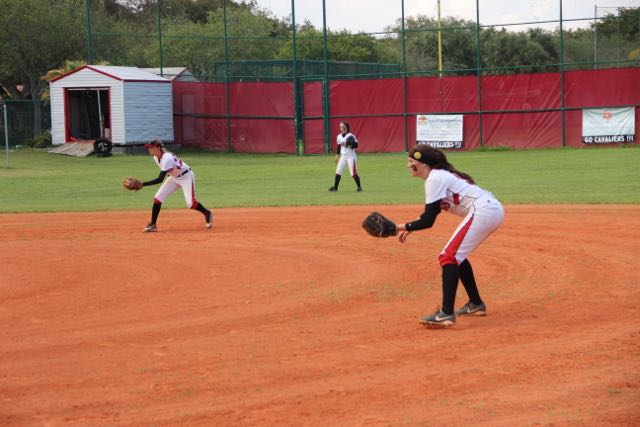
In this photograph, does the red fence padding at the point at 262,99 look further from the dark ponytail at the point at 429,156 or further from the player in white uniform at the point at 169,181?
the dark ponytail at the point at 429,156

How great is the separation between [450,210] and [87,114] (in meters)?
37.7

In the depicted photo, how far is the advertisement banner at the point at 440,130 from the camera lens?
132 ft

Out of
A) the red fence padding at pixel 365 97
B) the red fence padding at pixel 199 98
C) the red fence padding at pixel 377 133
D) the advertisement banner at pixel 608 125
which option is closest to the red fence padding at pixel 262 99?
the red fence padding at pixel 199 98

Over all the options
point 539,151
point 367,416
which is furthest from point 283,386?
point 539,151

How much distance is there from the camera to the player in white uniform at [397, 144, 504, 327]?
9125mm

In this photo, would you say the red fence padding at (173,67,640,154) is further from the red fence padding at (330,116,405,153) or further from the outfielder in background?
the outfielder in background

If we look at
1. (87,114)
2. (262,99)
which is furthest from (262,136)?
(87,114)

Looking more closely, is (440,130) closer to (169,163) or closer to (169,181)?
(169,181)

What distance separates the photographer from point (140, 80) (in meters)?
42.3

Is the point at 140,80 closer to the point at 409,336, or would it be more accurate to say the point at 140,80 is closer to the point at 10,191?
the point at 10,191

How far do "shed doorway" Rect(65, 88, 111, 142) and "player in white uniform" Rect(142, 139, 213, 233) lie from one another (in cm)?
2633

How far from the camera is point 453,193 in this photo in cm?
928

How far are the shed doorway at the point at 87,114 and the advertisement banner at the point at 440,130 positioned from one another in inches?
550

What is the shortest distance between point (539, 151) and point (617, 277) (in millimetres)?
26315
